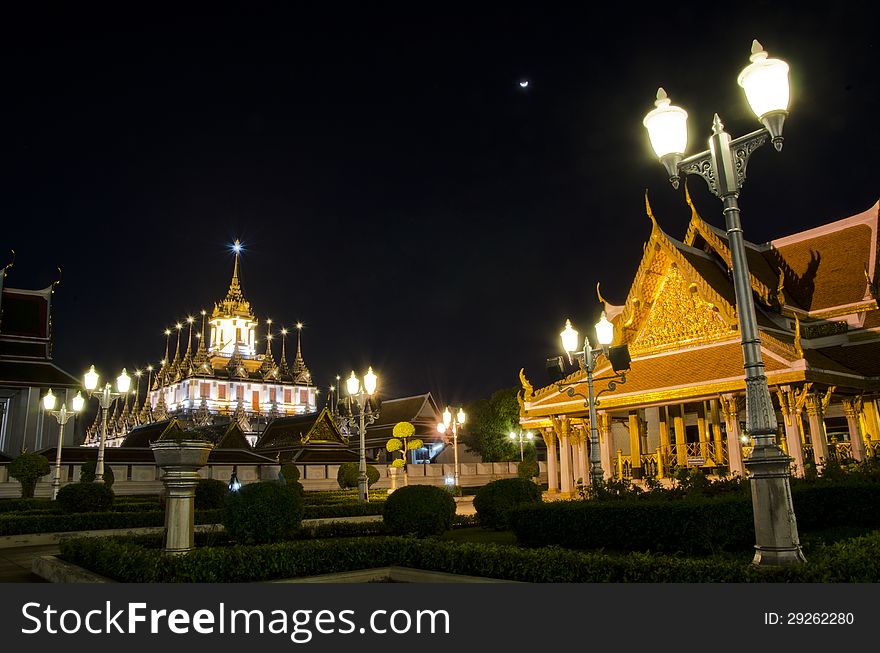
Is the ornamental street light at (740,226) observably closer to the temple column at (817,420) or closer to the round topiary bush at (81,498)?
the temple column at (817,420)

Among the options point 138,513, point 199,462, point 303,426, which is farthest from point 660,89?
point 303,426

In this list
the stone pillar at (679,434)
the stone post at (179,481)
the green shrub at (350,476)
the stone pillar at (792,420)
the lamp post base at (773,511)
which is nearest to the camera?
the lamp post base at (773,511)

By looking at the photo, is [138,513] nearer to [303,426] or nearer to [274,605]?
[274,605]

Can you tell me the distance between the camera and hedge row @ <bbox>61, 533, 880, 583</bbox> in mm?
6499

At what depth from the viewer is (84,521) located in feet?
59.0

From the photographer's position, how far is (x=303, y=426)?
4734cm

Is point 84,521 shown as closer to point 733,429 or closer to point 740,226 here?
point 740,226

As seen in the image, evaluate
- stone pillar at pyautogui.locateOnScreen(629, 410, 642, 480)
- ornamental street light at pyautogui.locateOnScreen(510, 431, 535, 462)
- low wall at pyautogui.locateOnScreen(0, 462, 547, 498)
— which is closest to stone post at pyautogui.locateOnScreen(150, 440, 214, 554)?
low wall at pyautogui.locateOnScreen(0, 462, 547, 498)

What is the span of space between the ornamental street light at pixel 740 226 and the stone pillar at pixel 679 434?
17.1 m

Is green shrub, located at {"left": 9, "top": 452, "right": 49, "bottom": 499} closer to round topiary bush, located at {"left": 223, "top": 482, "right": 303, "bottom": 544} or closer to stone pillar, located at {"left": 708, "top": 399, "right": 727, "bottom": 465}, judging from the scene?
round topiary bush, located at {"left": 223, "top": 482, "right": 303, "bottom": 544}

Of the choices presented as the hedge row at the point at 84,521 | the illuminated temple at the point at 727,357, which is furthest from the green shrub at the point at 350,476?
the hedge row at the point at 84,521

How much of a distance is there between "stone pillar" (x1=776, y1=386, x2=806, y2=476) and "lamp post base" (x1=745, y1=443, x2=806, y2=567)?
12.9 m

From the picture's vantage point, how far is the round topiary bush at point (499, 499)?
15289 mm

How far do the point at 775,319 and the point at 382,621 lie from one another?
19.7 m
